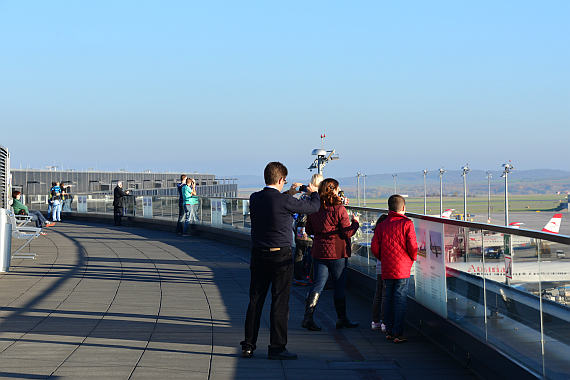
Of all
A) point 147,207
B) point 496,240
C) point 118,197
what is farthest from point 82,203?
point 496,240

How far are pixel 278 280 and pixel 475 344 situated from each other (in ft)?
5.63

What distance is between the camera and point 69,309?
23.4 ft

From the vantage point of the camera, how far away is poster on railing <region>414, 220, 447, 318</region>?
550 centimetres

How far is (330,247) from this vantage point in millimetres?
6195

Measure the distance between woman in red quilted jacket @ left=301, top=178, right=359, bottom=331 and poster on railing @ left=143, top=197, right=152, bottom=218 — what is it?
53.6 ft

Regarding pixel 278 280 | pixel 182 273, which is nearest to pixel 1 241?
pixel 182 273

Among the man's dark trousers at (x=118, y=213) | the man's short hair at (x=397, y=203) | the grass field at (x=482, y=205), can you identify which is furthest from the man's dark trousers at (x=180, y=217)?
the grass field at (x=482, y=205)

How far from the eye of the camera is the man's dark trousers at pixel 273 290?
5.10 metres

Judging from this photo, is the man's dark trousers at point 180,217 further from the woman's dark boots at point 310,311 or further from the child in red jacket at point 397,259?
the child in red jacket at point 397,259

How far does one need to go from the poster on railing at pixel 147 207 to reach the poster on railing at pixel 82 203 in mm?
6209

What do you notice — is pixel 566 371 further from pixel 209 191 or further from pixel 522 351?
pixel 209 191

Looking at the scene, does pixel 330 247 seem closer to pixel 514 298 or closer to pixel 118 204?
pixel 514 298

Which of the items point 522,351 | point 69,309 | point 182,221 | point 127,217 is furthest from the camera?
point 127,217

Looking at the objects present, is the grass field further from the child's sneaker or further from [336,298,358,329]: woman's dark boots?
the child's sneaker
